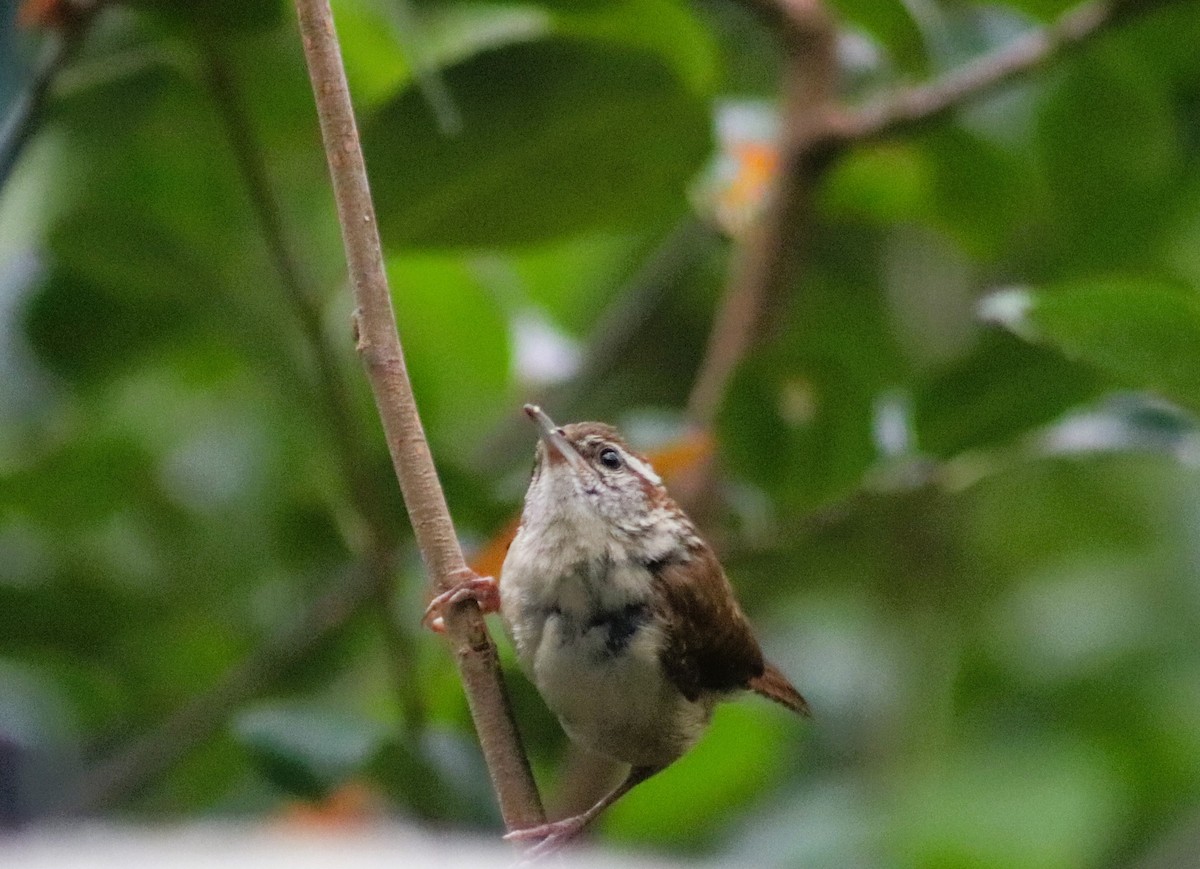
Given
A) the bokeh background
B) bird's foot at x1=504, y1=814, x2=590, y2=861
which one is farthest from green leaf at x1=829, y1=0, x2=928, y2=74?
bird's foot at x1=504, y1=814, x2=590, y2=861

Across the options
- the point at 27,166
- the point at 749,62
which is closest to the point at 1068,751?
the point at 749,62

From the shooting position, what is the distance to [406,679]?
2.71 meters

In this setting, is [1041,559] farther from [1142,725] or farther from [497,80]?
[497,80]

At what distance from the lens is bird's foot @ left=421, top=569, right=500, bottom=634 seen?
1946 millimetres

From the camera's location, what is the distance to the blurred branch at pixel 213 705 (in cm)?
297

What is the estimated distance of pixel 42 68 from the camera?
8.09 feet

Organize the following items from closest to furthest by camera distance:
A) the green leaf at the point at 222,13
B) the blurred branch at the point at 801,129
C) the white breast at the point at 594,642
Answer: the white breast at the point at 594,642, the green leaf at the point at 222,13, the blurred branch at the point at 801,129

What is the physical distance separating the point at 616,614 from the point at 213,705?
0.90m

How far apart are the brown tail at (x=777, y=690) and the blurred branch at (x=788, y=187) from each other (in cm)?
58

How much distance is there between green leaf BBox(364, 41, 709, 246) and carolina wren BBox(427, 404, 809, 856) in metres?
0.43

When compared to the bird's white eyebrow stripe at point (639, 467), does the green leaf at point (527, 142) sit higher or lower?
higher

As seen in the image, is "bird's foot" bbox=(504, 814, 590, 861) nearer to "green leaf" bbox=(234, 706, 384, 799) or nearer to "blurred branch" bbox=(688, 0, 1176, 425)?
"green leaf" bbox=(234, 706, 384, 799)

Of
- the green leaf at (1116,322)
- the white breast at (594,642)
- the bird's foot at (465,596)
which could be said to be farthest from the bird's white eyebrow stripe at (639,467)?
the green leaf at (1116,322)

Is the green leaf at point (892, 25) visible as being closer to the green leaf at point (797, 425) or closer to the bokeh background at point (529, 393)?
the bokeh background at point (529, 393)
